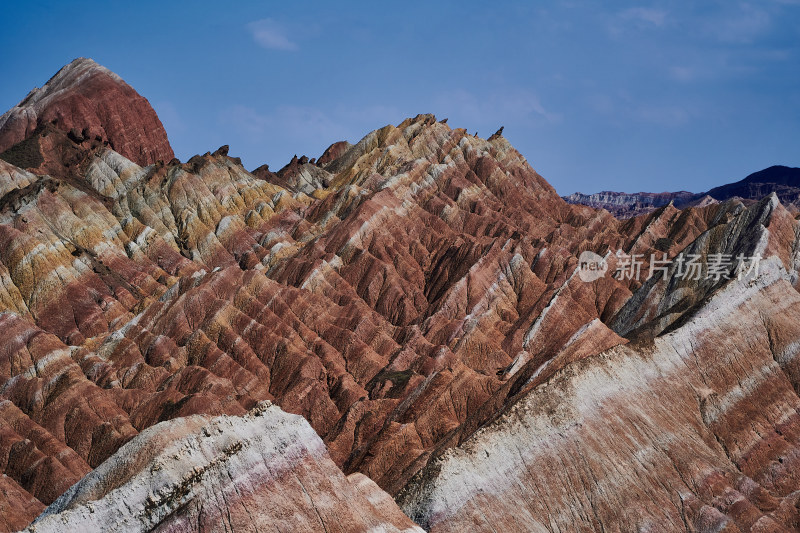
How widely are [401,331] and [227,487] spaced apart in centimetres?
8985

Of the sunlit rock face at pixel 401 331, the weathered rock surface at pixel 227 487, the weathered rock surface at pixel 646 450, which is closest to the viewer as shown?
the weathered rock surface at pixel 227 487

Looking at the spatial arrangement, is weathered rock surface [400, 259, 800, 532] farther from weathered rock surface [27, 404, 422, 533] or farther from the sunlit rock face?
weathered rock surface [27, 404, 422, 533]

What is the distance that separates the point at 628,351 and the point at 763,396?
498 inches

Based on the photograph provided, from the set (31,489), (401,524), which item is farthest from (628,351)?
(31,489)

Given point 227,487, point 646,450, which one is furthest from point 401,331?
point 227,487

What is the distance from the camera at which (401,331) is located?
448 feet

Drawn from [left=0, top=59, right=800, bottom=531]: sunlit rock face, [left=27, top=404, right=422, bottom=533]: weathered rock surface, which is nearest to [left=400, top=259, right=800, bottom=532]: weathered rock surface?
[left=0, top=59, right=800, bottom=531]: sunlit rock face

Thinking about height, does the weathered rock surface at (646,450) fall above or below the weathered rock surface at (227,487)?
below

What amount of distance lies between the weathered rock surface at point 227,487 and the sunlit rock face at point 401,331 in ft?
2.56

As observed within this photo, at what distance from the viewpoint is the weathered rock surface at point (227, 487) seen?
4569 centimetres

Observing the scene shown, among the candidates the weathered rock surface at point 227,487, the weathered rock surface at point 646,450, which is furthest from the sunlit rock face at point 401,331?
the weathered rock surface at point 227,487

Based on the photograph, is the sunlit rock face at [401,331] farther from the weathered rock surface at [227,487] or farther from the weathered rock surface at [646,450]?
the weathered rock surface at [227,487]

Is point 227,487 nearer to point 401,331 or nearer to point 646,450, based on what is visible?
point 646,450

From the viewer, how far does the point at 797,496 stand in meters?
67.6
